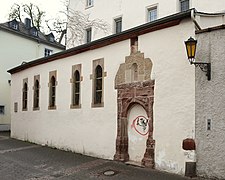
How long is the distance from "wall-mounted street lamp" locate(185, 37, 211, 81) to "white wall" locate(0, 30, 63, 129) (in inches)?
851

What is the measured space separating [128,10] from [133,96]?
1050 cm

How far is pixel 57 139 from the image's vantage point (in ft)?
48.5

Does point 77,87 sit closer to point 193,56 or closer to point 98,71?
point 98,71

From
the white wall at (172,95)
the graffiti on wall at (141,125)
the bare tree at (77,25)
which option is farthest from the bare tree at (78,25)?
the white wall at (172,95)

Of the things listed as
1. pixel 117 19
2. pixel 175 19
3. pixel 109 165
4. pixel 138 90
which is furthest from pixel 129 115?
pixel 117 19

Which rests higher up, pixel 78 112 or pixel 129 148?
pixel 78 112

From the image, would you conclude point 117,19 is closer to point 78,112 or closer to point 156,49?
point 78,112

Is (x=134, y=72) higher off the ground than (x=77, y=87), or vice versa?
(x=134, y=72)

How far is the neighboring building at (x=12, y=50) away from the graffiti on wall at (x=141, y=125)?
61.2 ft

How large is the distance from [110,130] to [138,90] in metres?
2.04

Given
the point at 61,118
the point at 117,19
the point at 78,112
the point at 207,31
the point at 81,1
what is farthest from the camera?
the point at 81,1

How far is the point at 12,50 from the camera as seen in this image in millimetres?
28172

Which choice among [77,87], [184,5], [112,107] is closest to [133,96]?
[112,107]

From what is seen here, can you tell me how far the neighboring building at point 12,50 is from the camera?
26.9 meters
